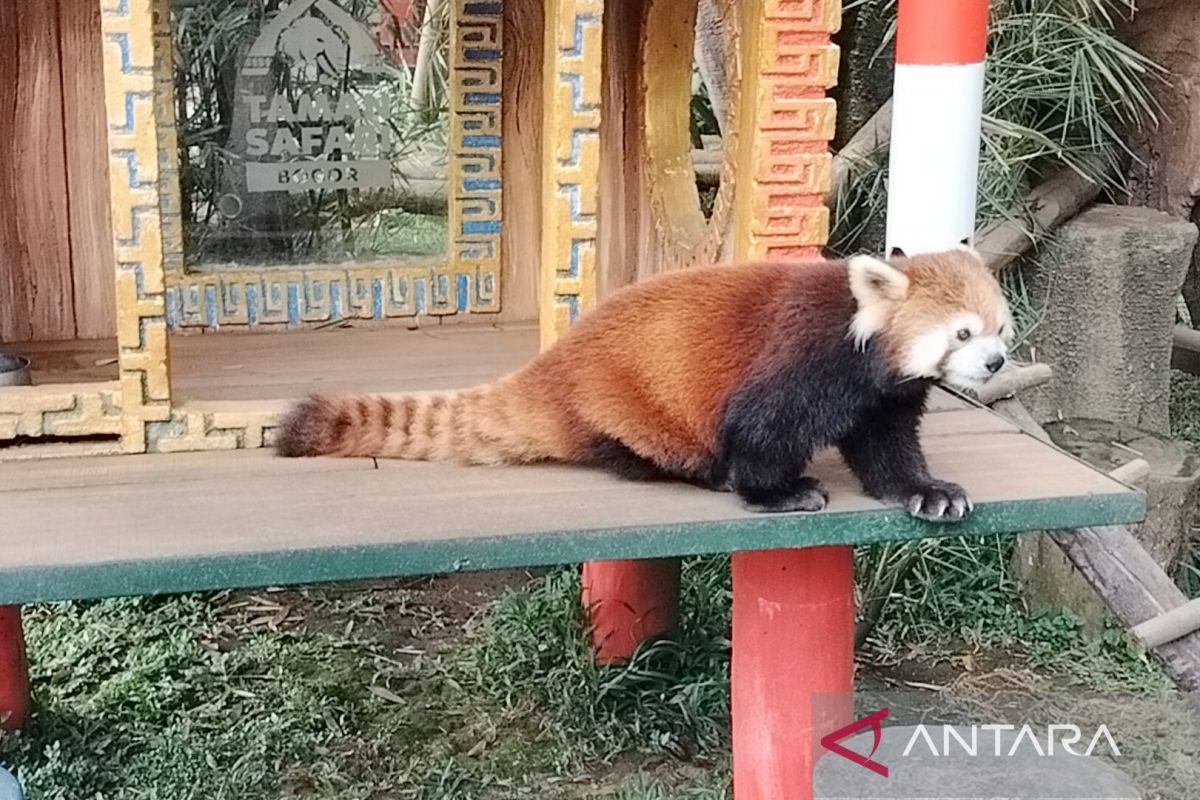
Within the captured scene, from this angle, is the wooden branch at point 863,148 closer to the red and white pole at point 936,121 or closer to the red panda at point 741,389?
the red and white pole at point 936,121

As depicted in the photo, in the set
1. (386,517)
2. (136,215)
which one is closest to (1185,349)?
(386,517)

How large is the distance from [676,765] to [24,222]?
2.52 metres

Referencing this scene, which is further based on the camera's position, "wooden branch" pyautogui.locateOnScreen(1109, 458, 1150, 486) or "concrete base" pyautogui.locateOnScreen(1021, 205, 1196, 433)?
"concrete base" pyautogui.locateOnScreen(1021, 205, 1196, 433)

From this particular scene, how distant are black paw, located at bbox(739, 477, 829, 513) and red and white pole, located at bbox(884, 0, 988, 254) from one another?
79 cm

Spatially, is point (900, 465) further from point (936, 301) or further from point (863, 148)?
point (863, 148)

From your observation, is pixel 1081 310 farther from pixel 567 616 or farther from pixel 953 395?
pixel 567 616

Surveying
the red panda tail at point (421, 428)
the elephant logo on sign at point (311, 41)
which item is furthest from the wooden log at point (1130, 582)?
the elephant logo on sign at point (311, 41)

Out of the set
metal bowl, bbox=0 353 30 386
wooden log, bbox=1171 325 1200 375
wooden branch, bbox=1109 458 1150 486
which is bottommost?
wooden branch, bbox=1109 458 1150 486

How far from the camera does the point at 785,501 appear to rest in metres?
2.86

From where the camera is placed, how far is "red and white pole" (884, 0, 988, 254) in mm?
3402

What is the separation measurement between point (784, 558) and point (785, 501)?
15.7 inches

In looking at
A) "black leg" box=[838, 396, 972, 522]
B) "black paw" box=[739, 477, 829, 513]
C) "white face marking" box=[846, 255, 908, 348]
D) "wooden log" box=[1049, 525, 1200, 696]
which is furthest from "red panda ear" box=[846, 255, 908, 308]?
"wooden log" box=[1049, 525, 1200, 696]

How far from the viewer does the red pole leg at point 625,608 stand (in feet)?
15.3

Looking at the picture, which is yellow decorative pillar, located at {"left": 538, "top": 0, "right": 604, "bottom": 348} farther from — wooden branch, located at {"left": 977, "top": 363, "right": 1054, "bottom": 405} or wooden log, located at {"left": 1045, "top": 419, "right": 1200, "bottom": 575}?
wooden log, located at {"left": 1045, "top": 419, "right": 1200, "bottom": 575}
